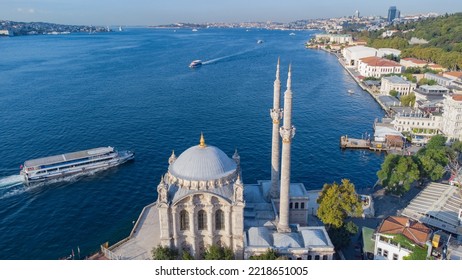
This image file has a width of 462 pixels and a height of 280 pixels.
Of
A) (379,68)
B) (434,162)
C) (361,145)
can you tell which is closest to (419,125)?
(361,145)

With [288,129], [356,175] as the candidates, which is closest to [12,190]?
[288,129]

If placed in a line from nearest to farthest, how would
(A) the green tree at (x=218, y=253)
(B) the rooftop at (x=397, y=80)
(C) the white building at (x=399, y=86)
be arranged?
(A) the green tree at (x=218, y=253)
(C) the white building at (x=399, y=86)
(B) the rooftop at (x=397, y=80)

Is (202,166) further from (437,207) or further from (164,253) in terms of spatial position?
(437,207)

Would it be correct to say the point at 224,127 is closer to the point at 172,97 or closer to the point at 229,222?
the point at 172,97

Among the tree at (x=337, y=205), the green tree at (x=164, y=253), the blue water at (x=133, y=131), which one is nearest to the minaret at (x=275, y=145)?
the tree at (x=337, y=205)

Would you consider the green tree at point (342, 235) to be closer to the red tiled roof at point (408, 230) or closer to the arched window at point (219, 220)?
the red tiled roof at point (408, 230)

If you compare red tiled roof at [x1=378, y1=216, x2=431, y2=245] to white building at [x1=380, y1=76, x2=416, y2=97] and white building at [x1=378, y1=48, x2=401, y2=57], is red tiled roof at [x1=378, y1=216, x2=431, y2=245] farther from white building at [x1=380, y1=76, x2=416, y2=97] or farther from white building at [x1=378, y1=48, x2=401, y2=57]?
white building at [x1=378, y1=48, x2=401, y2=57]
